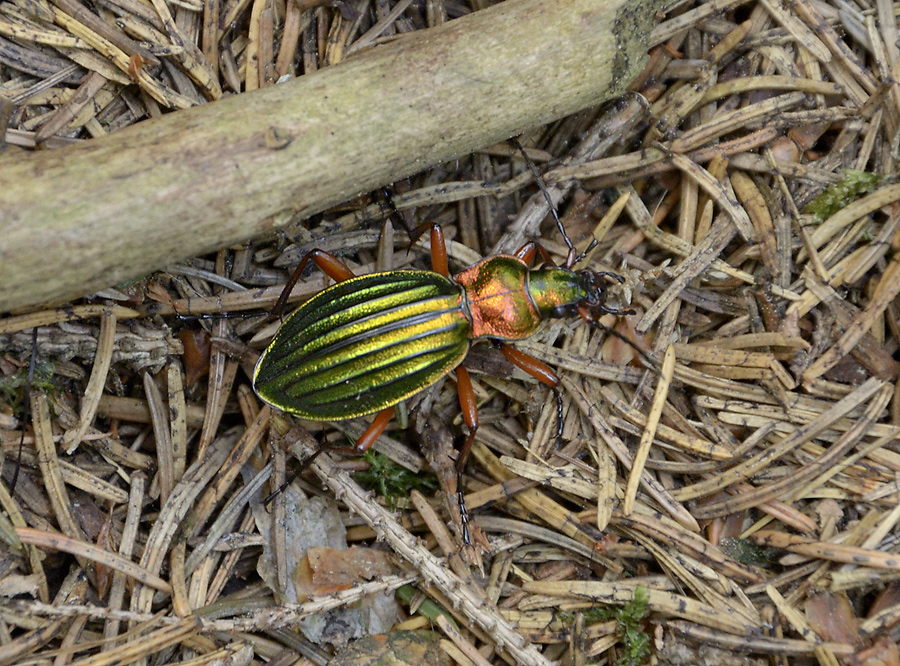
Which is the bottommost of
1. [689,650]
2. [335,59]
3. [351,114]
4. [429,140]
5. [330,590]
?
[689,650]

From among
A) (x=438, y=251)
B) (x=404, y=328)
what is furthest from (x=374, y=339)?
(x=438, y=251)

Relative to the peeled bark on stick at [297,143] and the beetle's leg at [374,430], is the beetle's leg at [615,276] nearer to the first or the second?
the peeled bark on stick at [297,143]

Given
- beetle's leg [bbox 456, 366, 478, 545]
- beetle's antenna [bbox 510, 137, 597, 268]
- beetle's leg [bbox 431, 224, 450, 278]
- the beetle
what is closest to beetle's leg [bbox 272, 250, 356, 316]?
the beetle

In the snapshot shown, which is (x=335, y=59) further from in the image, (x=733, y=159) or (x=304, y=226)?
(x=733, y=159)

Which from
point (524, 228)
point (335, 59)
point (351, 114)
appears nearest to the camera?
point (351, 114)

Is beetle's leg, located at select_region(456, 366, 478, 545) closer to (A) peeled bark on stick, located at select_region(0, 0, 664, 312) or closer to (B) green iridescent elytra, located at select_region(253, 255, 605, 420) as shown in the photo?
(B) green iridescent elytra, located at select_region(253, 255, 605, 420)

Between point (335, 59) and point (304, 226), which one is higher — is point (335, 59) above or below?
above

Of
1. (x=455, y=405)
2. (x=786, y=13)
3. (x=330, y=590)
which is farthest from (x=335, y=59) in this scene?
(x=330, y=590)
